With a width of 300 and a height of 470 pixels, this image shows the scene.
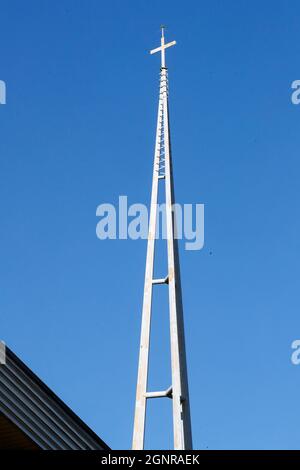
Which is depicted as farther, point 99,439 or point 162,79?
point 162,79

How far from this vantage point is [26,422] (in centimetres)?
881

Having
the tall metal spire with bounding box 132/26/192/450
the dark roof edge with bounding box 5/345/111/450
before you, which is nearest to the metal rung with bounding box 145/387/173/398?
the tall metal spire with bounding box 132/26/192/450

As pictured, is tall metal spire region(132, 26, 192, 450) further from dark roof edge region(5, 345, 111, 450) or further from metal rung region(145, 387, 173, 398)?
dark roof edge region(5, 345, 111, 450)

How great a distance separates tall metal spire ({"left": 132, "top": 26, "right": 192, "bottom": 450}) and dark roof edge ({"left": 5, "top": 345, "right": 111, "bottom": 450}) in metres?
3.37

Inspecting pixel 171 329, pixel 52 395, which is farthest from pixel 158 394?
pixel 52 395

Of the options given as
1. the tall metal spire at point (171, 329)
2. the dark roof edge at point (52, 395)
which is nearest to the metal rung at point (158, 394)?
the tall metal spire at point (171, 329)

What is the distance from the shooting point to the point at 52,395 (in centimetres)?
905

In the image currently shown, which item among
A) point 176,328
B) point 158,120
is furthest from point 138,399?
point 158,120

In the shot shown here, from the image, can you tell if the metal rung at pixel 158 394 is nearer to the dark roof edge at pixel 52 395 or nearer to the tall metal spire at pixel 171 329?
the tall metal spire at pixel 171 329

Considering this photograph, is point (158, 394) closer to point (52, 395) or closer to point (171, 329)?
point (171, 329)

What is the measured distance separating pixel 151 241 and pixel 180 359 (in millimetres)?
2359

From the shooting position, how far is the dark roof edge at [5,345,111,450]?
28.2 ft
